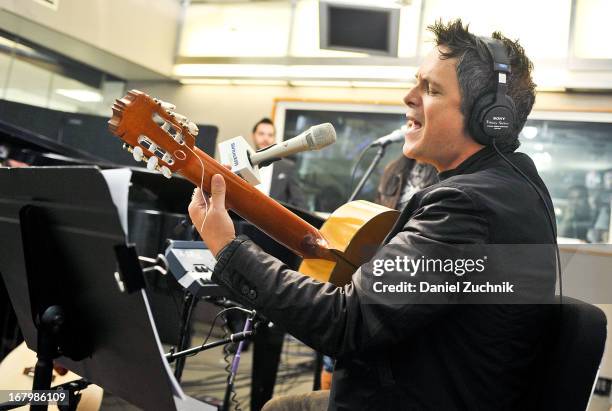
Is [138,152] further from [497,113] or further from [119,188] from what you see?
[497,113]

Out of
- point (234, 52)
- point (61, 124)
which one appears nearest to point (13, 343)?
point (61, 124)

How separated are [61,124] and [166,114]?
4.92 meters

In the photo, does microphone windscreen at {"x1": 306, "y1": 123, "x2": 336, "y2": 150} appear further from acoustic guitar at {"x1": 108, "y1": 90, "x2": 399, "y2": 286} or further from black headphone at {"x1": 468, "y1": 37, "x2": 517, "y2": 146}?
black headphone at {"x1": 468, "y1": 37, "x2": 517, "y2": 146}

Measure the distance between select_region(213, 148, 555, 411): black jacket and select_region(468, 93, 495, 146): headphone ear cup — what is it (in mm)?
116

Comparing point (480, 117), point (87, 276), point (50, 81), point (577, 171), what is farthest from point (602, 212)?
point (50, 81)

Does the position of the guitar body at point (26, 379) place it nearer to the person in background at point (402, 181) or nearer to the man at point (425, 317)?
the man at point (425, 317)

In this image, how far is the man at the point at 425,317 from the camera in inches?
37.7

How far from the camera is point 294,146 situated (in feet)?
4.42

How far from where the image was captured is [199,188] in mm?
1185

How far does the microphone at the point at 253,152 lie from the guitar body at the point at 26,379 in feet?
2.64

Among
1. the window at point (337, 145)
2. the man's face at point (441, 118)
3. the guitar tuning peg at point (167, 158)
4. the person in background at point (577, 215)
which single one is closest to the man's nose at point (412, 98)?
the man's face at point (441, 118)

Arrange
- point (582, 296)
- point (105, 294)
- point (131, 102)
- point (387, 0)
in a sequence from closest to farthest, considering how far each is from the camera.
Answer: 1. point (105, 294)
2. point (131, 102)
3. point (582, 296)
4. point (387, 0)

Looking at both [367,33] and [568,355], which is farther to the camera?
[367,33]

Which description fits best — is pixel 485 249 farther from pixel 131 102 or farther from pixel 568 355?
pixel 131 102
